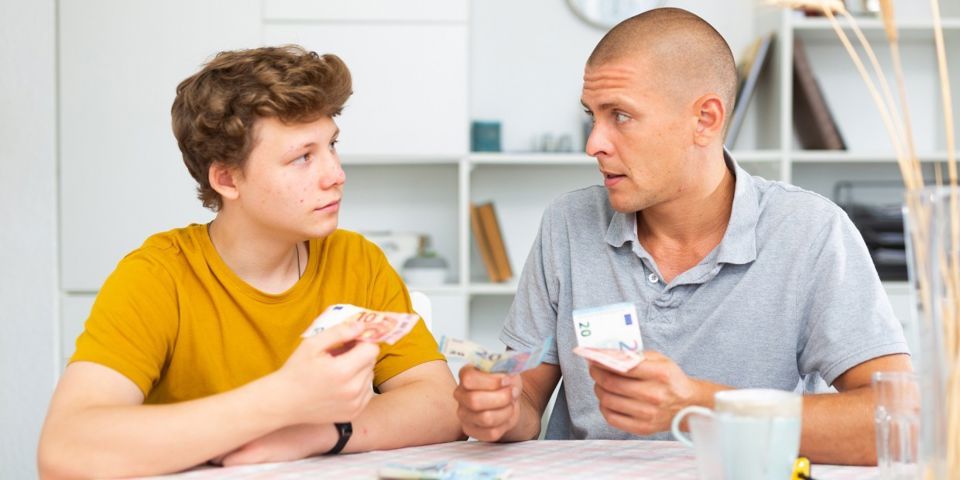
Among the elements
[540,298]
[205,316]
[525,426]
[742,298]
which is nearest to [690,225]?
[742,298]

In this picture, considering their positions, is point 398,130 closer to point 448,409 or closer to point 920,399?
point 448,409

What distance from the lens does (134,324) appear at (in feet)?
5.14

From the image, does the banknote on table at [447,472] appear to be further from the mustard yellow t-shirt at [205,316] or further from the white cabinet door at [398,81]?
the white cabinet door at [398,81]

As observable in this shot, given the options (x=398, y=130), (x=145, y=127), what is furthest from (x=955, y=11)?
(x=145, y=127)

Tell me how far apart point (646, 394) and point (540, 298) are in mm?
538

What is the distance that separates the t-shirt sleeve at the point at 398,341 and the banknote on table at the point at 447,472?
0.44 meters

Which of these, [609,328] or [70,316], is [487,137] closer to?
[70,316]

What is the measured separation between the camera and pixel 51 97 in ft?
11.2

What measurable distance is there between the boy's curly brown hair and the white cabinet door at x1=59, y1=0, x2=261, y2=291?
1747 mm

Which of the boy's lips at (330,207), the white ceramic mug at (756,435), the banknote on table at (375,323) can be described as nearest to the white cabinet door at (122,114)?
the boy's lips at (330,207)

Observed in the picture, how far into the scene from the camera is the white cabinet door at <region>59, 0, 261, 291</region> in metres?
3.44

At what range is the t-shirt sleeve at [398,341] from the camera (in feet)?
5.68

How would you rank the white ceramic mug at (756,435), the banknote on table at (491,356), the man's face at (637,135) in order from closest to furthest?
the white ceramic mug at (756,435) < the banknote on table at (491,356) < the man's face at (637,135)

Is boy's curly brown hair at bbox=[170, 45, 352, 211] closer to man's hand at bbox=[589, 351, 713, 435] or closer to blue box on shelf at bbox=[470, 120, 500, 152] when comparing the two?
man's hand at bbox=[589, 351, 713, 435]
